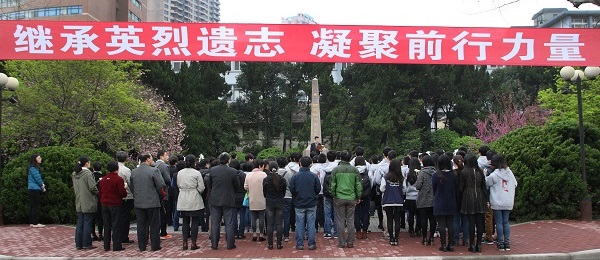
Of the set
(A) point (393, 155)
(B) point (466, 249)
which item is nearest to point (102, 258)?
(A) point (393, 155)

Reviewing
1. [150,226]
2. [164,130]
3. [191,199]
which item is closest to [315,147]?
[191,199]

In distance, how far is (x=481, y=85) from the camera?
38656 mm

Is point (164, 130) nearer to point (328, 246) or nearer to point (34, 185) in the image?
point (34, 185)

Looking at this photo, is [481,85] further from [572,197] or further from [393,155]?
[393,155]

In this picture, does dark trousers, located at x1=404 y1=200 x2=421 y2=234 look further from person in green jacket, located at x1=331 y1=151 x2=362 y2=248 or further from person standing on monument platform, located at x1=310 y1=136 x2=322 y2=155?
person standing on monument platform, located at x1=310 y1=136 x2=322 y2=155

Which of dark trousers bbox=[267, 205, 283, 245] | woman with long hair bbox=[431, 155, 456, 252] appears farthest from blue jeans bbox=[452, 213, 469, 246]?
dark trousers bbox=[267, 205, 283, 245]

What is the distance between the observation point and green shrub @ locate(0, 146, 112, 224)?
36.8ft

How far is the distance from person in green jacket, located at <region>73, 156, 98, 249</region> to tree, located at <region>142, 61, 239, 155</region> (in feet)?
73.0

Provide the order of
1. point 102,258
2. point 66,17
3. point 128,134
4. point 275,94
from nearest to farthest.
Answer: point 102,258 → point 128,134 → point 275,94 → point 66,17

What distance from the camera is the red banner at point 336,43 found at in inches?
393

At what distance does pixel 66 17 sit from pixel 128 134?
1346 inches

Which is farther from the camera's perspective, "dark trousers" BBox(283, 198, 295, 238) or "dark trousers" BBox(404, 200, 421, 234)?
"dark trousers" BBox(283, 198, 295, 238)

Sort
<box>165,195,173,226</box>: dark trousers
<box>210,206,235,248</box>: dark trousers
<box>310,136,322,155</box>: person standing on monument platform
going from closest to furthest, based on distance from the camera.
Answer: <box>210,206,235,248</box>: dark trousers < <box>165,195,173,226</box>: dark trousers < <box>310,136,322,155</box>: person standing on monument platform

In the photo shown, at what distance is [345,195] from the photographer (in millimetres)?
8312
